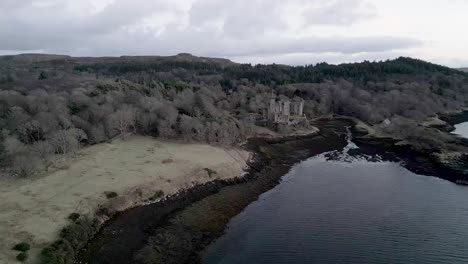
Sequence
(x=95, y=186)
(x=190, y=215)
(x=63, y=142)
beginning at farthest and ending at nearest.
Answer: (x=63, y=142)
(x=95, y=186)
(x=190, y=215)

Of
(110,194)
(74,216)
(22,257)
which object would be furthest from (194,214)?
(22,257)

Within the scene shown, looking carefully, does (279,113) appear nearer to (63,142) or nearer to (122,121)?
(122,121)

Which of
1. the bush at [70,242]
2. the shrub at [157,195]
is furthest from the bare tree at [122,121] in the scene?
the bush at [70,242]

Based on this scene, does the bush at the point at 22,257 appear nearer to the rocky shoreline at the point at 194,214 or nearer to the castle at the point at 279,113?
the rocky shoreline at the point at 194,214

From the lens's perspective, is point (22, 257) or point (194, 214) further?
point (194, 214)

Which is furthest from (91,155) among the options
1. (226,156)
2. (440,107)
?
(440,107)

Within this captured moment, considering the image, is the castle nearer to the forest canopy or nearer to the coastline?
the forest canopy
